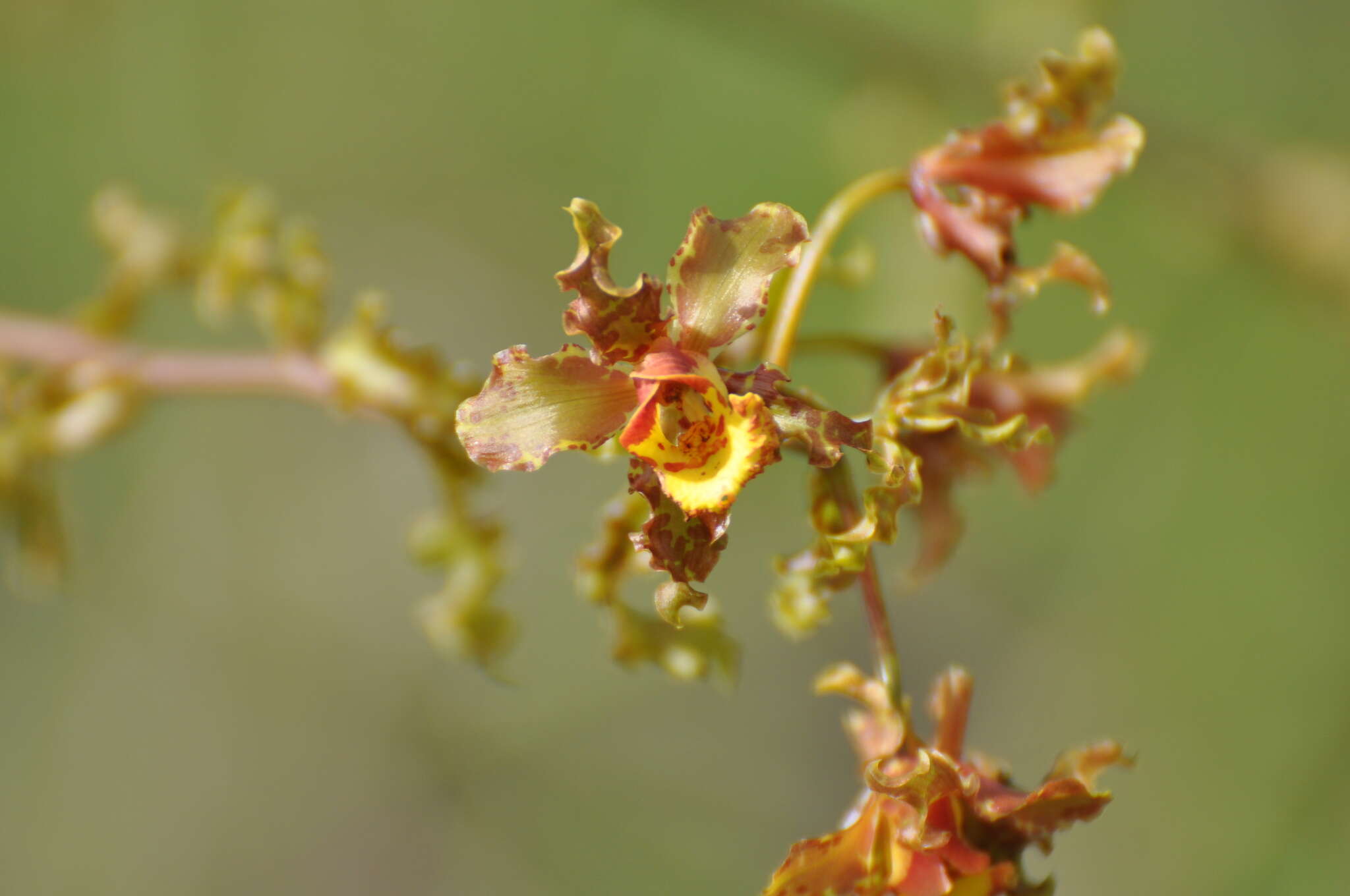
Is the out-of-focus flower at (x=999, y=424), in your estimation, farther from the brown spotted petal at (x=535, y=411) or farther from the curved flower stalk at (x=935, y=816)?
the brown spotted petal at (x=535, y=411)

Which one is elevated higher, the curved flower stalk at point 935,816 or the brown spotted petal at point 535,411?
the brown spotted petal at point 535,411

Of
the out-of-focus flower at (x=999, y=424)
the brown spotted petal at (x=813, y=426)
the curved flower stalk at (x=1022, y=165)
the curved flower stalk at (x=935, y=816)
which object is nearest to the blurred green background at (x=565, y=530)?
the out-of-focus flower at (x=999, y=424)

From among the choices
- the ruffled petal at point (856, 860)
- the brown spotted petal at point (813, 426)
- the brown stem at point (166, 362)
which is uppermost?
the brown stem at point (166, 362)

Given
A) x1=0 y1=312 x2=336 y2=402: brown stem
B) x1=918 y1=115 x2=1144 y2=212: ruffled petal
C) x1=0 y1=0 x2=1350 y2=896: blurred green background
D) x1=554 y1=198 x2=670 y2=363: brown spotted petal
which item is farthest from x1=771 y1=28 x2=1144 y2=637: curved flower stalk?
x1=0 y1=0 x2=1350 y2=896: blurred green background

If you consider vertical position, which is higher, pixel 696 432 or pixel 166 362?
pixel 166 362

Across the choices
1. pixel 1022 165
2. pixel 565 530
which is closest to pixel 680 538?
pixel 1022 165

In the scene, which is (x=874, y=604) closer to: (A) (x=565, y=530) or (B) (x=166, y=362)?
(B) (x=166, y=362)

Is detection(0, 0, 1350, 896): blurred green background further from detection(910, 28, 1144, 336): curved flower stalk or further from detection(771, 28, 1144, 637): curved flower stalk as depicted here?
detection(910, 28, 1144, 336): curved flower stalk
